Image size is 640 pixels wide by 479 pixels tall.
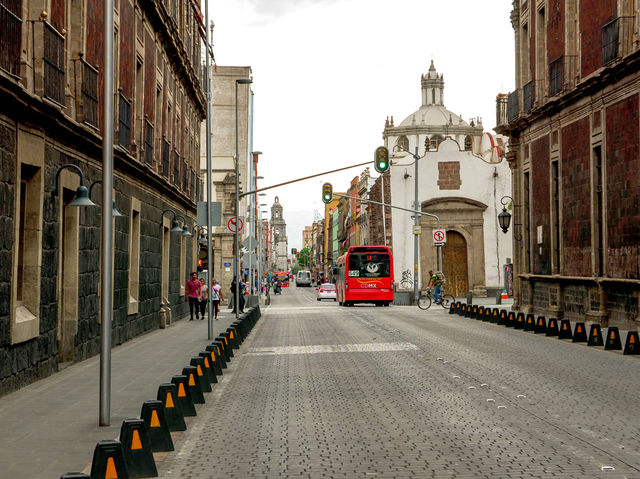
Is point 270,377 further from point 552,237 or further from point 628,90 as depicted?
point 552,237

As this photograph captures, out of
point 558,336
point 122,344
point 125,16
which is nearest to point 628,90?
point 558,336

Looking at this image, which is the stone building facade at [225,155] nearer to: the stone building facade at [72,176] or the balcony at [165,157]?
the balcony at [165,157]

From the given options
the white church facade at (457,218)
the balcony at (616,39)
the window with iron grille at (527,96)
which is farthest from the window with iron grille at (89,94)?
the white church facade at (457,218)

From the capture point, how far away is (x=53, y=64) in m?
13.2

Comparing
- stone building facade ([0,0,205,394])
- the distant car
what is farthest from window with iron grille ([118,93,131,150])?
the distant car

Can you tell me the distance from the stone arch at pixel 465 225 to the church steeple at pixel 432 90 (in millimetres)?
59543

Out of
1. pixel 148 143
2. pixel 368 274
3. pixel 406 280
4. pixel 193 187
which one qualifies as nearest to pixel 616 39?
pixel 148 143

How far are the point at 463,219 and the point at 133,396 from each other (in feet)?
163

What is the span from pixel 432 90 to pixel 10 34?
109 metres

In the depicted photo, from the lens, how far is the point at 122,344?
19609mm

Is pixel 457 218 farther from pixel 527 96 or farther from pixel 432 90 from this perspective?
pixel 432 90

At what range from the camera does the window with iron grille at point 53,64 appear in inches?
506

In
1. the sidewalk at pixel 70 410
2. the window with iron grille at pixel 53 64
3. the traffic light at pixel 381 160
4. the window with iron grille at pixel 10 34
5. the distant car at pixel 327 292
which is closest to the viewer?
the sidewalk at pixel 70 410

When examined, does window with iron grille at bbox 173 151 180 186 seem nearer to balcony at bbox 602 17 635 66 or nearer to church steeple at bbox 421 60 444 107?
balcony at bbox 602 17 635 66
